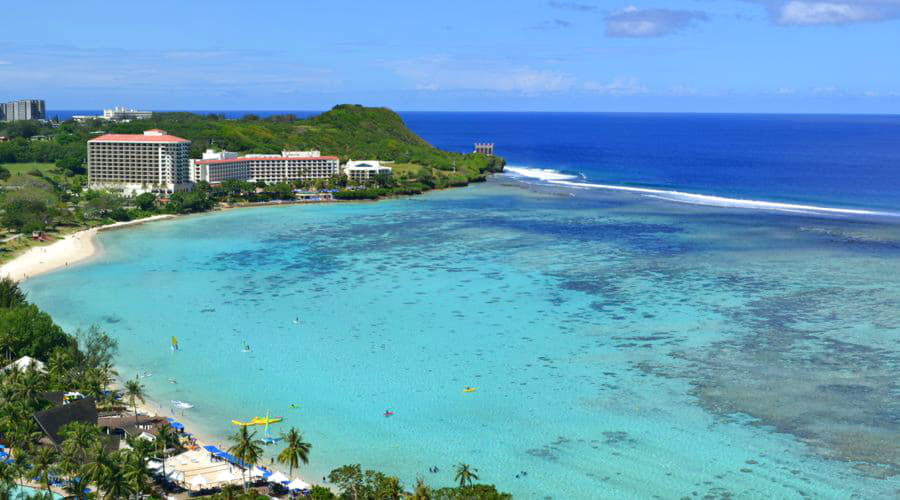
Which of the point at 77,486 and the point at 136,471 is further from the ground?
the point at 136,471

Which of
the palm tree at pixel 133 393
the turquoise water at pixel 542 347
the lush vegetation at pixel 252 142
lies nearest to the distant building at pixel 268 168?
the lush vegetation at pixel 252 142

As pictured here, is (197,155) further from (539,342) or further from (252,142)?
(539,342)

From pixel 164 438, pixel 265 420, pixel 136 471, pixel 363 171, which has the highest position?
pixel 363 171

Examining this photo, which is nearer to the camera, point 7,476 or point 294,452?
point 7,476

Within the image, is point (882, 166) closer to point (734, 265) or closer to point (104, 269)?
point (734, 265)

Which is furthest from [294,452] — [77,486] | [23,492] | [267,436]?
[23,492]

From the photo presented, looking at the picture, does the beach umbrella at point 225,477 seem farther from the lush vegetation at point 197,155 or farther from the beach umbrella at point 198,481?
the lush vegetation at point 197,155
